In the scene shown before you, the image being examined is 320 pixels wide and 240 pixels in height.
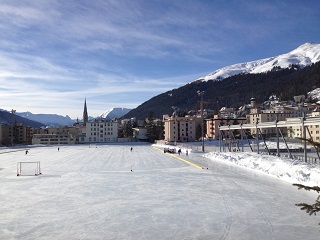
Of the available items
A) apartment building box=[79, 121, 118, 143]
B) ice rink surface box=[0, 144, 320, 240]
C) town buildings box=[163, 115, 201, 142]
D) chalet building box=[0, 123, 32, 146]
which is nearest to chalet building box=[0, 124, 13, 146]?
chalet building box=[0, 123, 32, 146]

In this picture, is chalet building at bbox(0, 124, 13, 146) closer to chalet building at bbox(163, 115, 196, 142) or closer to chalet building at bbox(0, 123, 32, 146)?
chalet building at bbox(0, 123, 32, 146)

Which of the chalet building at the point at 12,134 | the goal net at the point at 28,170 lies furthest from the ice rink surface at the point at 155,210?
the chalet building at the point at 12,134

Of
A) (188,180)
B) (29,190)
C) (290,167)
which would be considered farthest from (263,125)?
(29,190)

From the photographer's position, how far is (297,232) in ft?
28.1

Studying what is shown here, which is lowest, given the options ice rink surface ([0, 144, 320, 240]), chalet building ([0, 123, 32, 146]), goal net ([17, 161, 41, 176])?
goal net ([17, 161, 41, 176])

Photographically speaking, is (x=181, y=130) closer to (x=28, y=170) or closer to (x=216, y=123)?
(x=216, y=123)

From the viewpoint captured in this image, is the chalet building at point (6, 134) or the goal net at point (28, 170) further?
the chalet building at point (6, 134)

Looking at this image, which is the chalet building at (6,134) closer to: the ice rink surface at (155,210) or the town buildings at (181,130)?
the town buildings at (181,130)

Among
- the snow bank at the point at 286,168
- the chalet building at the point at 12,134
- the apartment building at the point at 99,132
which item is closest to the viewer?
the snow bank at the point at 286,168

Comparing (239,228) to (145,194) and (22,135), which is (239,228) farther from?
(22,135)

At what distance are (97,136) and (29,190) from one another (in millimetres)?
109691

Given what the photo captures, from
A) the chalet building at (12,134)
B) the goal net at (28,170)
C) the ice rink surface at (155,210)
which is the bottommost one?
the goal net at (28,170)

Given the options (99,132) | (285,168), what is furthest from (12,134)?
(285,168)

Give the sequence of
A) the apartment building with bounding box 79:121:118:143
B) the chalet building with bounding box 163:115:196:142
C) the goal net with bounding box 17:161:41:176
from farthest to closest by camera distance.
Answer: the apartment building with bounding box 79:121:118:143 < the chalet building with bounding box 163:115:196:142 < the goal net with bounding box 17:161:41:176
